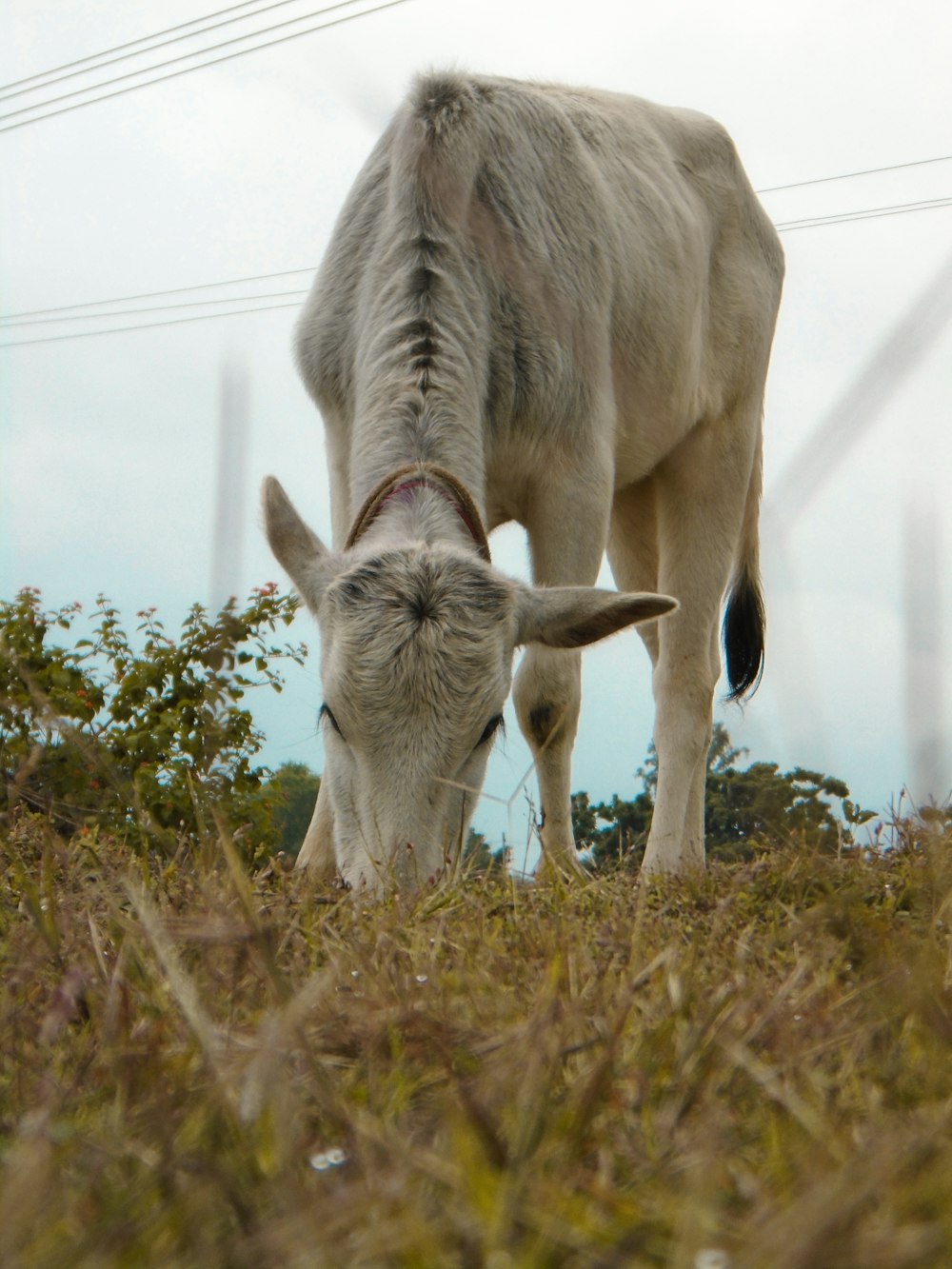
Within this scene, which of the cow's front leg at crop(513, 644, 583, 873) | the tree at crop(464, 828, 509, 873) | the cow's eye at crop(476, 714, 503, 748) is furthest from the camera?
the cow's front leg at crop(513, 644, 583, 873)

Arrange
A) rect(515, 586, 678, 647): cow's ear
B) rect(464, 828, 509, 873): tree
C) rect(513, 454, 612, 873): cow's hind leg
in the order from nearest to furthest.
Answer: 1. rect(464, 828, 509, 873): tree
2. rect(515, 586, 678, 647): cow's ear
3. rect(513, 454, 612, 873): cow's hind leg

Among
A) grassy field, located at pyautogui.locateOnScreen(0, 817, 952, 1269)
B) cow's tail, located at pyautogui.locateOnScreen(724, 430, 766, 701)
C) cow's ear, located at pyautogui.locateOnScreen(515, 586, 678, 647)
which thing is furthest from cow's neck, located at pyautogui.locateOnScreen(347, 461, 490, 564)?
cow's tail, located at pyautogui.locateOnScreen(724, 430, 766, 701)

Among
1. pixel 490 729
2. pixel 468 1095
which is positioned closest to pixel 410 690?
pixel 490 729

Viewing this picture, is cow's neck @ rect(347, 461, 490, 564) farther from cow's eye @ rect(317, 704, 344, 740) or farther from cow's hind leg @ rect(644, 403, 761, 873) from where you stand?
cow's hind leg @ rect(644, 403, 761, 873)

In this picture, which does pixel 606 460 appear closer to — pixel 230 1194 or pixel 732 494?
pixel 732 494

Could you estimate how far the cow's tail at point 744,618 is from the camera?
23.8ft

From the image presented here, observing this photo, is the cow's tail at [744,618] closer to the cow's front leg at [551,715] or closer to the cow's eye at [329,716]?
the cow's front leg at [551,715]

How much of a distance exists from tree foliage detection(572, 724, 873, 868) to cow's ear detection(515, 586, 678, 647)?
47 cm

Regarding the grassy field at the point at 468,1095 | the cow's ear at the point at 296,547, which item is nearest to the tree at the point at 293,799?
the cow's ear at the point at 296,547

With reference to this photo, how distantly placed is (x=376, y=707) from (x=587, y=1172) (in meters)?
2.43

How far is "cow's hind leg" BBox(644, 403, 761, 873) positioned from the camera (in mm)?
6184

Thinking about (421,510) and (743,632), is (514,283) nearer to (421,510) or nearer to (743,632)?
(421,510)

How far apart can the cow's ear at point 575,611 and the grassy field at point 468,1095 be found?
5.60 feet

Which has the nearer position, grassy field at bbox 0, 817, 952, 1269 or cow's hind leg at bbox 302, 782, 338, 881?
grassy field at bbox 0, 817, 952, 1269
